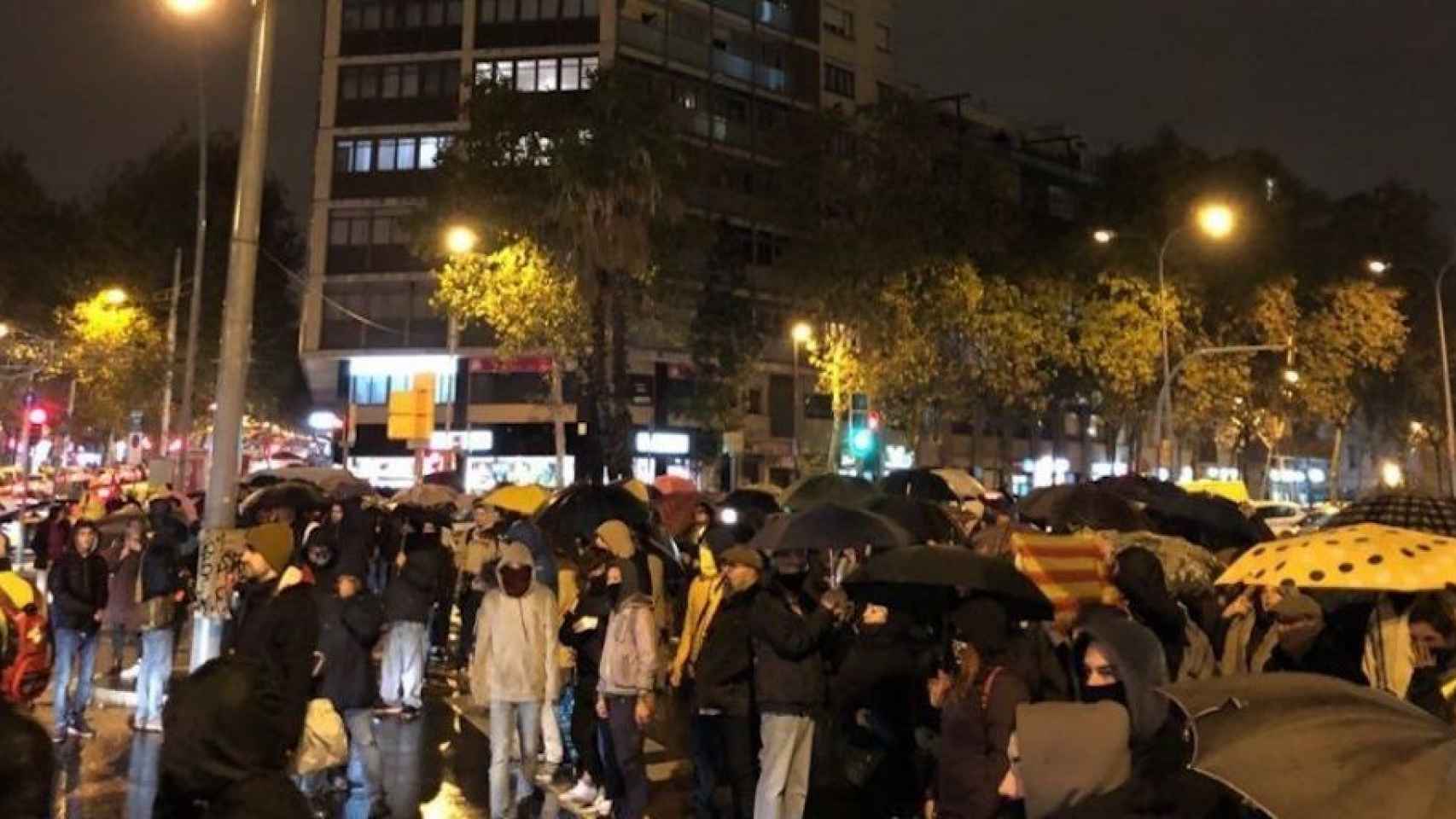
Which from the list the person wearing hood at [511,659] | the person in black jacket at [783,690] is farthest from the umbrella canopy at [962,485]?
Answer: the person in black jacket at [783,690]

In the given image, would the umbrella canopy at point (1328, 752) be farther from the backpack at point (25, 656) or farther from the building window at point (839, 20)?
the building window at point (839, 20)

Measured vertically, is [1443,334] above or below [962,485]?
above

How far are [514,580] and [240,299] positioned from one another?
344 centimetres

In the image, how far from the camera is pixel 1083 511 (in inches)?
544

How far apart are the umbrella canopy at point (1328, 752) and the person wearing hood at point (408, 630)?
9213 millimetres

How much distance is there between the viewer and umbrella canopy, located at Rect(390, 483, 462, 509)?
1927 cm

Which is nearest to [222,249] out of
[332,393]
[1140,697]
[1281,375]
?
[332,393]

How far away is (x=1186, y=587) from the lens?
9.67m

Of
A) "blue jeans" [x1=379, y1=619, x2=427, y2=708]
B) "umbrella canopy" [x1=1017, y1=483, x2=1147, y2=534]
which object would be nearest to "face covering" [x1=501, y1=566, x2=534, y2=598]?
"blue jeans" [x1=379, y1=619, x2=427, y2=708]

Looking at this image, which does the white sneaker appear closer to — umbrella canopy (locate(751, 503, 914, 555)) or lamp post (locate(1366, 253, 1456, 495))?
umbrella canopy (locate(751, 503, 914, 555))

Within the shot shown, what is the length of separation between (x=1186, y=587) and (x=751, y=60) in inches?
2031

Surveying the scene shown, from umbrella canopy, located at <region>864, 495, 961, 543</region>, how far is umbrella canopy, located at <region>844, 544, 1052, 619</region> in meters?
4.04

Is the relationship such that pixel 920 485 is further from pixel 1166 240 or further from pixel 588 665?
pixel 1166 240

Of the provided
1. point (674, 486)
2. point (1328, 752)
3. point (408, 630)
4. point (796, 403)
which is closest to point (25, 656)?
point (408, 630)
